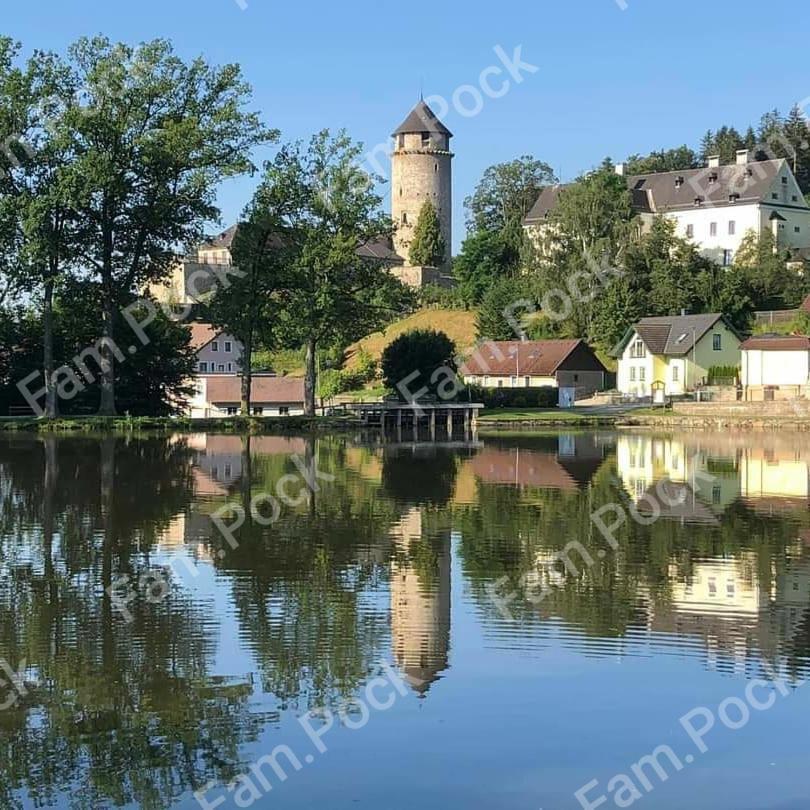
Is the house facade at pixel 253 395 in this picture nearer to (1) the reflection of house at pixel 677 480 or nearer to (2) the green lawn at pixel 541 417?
(2) the green lawn at pixel 541 417

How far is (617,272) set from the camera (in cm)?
7812

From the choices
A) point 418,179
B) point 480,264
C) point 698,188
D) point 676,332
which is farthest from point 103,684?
point 418,179

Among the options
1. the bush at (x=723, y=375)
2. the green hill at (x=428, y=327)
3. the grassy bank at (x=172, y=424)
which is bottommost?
the grassy bank at (x=172, y=424)

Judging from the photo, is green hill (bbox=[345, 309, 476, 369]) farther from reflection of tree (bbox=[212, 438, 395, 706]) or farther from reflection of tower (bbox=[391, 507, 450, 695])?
reflection of tower (bbox=[391, 507, 450, 695])

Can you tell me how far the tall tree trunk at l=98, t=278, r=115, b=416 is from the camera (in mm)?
52000

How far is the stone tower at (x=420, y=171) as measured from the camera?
10681 cm

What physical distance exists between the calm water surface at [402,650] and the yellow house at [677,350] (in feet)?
159

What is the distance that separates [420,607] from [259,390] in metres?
59.5

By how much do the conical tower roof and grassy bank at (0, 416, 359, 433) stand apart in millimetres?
55898

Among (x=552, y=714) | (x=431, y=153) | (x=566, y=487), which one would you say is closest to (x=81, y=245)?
(x=566, y=487)

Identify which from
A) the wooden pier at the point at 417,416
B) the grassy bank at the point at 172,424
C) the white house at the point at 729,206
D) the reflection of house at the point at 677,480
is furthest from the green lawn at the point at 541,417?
the white house at the point at 729,206

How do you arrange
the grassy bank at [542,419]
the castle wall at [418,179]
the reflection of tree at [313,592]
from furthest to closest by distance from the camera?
the castle wall at [418,179] < the grassy bank at [542,419] < the reflection of tree at [313,592]

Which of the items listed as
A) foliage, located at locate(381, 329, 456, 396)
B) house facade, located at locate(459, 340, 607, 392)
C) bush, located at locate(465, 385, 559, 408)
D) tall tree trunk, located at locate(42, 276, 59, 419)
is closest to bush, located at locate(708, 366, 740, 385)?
house facade, located at locate(459, 340, 607, 392)

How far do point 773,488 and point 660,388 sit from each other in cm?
4475
